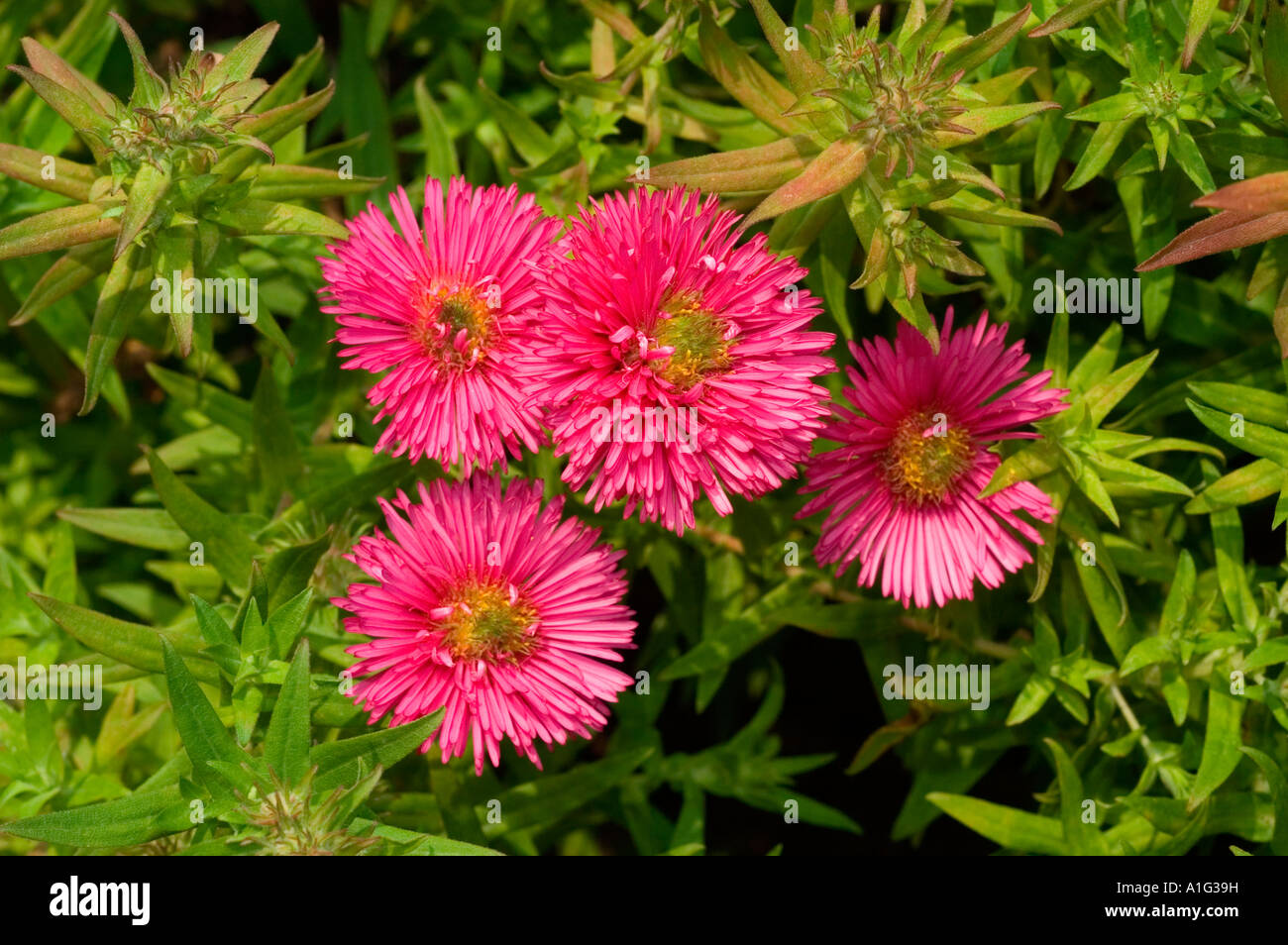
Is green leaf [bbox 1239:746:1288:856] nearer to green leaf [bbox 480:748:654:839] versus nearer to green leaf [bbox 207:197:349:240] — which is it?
green leaf [bbox 480:748:654:839]

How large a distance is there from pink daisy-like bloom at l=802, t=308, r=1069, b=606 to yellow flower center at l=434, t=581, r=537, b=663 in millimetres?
593

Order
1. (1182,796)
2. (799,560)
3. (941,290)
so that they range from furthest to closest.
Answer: (799,560) → (1182,796) → (941,290)

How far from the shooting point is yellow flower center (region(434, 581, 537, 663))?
211cm

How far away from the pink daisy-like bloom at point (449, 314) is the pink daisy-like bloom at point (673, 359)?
150mm

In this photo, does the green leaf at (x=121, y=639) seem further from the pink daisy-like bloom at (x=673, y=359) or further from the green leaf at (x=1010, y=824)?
the green leaf at (x=1010, y=824)

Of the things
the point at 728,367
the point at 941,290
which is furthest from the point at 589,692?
the point at 941,290

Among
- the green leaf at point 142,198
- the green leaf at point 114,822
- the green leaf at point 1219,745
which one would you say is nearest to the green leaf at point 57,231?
the green leaf at point 142,198

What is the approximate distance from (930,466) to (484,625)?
0.92 meters

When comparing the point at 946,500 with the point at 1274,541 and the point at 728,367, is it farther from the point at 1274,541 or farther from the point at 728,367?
the point at 1274,541

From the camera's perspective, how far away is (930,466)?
2303mm

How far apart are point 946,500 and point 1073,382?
1.29 feet

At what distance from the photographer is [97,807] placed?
6.58 feet

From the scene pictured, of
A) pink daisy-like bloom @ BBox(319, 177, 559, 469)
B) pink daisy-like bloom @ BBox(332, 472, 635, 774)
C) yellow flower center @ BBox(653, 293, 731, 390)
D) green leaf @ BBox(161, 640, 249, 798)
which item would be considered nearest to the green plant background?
green leaf @ BBox(161, 640, 249, 798)

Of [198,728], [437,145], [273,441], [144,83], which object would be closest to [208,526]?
[273,441]
